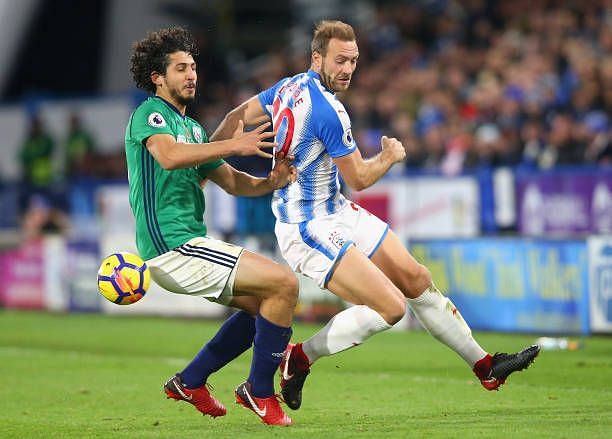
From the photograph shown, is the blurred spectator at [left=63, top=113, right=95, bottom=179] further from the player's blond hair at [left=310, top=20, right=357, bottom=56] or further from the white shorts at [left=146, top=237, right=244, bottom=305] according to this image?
the white shorts at [left=146, top=237, right=244, bottom=305]

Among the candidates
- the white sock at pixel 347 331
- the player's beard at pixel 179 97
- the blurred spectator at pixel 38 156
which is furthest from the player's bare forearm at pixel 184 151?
the blurred spectator at pixel 38 156

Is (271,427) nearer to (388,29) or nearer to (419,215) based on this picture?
(419,215)

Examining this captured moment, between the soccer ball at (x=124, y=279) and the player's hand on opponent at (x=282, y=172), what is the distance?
92 cm

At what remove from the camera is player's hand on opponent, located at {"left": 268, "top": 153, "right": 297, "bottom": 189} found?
24.6 feet

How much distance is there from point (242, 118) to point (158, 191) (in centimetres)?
88

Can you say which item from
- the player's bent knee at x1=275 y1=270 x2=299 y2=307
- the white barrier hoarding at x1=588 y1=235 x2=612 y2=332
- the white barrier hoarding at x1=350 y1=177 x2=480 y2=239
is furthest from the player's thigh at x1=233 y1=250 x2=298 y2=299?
the white barrier hoarding at x1=350 y1=177 x2=480 y2=239

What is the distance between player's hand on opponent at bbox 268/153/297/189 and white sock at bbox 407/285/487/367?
→ 113 centimetres

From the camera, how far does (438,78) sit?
20.3 m

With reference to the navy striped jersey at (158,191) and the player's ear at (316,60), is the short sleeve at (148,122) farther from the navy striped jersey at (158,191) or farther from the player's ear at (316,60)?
the player's ear at (316,60)

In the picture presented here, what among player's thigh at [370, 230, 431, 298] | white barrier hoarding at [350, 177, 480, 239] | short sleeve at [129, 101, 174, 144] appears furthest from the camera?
white barrier hoarding at [350, 177, 480, 239]

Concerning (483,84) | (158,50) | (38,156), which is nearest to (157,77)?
(158,50)

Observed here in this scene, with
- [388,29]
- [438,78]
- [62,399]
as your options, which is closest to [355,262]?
[62,399]

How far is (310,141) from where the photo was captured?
Result: 24.4 feet

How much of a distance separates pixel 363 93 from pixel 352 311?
14628mm
